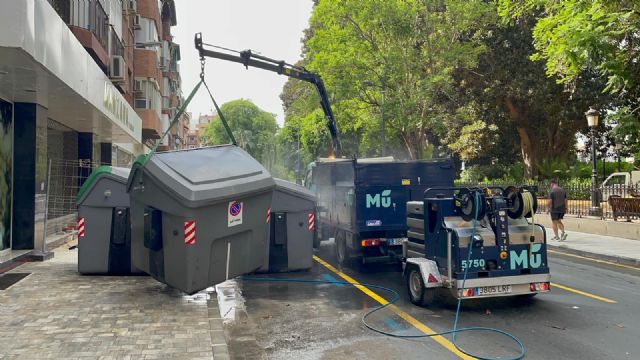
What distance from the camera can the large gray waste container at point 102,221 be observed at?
30.0ft

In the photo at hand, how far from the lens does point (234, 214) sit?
7.39 m

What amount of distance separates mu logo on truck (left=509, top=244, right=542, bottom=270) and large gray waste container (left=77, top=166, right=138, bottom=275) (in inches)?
263

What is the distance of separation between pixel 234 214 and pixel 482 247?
360cm

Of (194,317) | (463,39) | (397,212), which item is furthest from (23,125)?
(463,39)

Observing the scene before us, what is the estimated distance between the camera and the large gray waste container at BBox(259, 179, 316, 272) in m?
9.77

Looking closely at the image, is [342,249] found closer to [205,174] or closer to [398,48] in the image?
[205,174]

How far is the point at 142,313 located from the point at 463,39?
25.9m

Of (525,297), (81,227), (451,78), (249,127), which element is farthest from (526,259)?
(249,127)

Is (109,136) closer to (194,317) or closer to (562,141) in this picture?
(194,317)

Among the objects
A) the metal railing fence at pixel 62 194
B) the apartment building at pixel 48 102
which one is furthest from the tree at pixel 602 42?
the metal railing fence at pixel 62 194

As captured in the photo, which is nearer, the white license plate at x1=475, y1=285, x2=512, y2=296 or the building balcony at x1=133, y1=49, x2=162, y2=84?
the white license plate at x1=475, y1=285, x2=512, y2=296

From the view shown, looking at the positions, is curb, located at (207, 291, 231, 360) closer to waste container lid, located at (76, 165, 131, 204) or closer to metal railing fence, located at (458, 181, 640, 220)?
waste container lid, located at (76, 165, 131, 204)

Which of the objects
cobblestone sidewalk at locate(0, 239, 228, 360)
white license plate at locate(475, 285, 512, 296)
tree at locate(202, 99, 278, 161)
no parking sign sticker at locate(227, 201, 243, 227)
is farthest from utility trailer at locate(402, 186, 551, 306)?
tree at locate(202, 99, 278, 161)

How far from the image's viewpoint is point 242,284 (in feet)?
30.1
